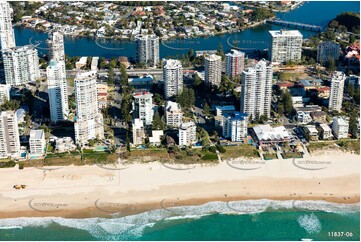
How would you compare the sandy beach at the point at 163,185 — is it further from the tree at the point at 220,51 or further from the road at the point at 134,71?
the tree at the point at 220,51

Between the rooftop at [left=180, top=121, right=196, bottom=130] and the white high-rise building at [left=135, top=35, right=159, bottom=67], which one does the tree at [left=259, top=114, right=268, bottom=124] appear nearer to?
the rooftop at [left=180, top=121, right=196, bottom=130]

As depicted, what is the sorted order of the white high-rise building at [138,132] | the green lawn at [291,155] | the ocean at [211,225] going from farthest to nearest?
1. the white high-rise building at [138,132]
2. the green lawn at [291,155]
3. the ocean at [211,225]

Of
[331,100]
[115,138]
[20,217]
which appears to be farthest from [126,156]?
[331,100]

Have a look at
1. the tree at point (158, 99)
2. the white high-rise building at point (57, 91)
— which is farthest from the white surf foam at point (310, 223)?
the white high-rise building at point (57, 91)

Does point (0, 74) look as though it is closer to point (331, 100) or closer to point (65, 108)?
point (65, 108)

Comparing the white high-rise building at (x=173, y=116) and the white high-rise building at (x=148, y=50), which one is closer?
the white high-rise building at (x=173, y=116)

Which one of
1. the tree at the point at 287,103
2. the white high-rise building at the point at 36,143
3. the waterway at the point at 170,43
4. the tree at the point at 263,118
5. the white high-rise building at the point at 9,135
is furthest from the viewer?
the waterway at the point at 170,43

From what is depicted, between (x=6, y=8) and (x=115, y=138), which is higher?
(x=6, y=8)
